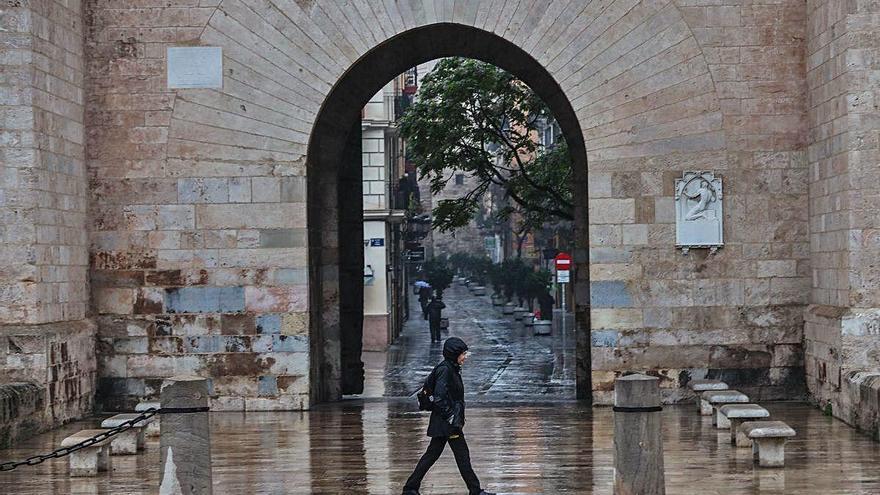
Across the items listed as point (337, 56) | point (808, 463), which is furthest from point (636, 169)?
point (808, 463)

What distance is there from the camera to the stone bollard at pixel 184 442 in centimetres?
1003

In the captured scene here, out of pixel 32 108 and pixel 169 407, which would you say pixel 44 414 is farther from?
pixel 169 407

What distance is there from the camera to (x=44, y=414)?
15812 millimetres

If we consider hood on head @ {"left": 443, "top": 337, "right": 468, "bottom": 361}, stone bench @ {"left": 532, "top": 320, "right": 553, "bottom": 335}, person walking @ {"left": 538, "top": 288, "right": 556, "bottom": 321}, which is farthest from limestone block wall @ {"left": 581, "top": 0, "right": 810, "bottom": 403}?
person walking @ {"left": 538, "top": 288, "right": 556, "bottom": 321}

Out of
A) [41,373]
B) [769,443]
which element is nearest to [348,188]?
[41,373]

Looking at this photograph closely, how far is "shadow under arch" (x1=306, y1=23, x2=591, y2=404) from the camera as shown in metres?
19.0

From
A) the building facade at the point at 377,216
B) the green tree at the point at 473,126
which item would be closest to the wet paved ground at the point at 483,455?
the green tree at the point at 473,126

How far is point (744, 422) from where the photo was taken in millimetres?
13312

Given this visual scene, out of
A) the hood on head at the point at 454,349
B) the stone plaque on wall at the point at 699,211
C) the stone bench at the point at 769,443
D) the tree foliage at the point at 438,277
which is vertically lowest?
the stone bench at the point at 769,443

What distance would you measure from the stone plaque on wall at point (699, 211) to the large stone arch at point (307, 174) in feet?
0.46

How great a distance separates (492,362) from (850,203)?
49.8ft

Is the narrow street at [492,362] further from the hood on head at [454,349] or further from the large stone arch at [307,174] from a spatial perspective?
the hood on head at [454,349]

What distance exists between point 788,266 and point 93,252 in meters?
8.74

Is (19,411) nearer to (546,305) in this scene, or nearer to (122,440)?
(122,440)
